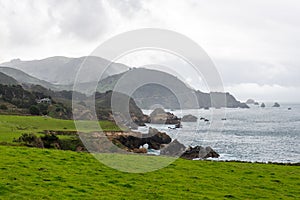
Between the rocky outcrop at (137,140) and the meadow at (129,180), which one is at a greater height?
the meadow at (129,180)

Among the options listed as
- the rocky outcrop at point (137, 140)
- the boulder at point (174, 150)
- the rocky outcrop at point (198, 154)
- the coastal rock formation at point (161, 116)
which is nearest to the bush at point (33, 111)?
the coastal rock formation at point (161, 116)

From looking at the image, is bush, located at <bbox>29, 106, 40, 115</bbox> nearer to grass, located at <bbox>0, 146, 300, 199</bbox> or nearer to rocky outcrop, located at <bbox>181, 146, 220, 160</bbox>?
rocky outcrop, located at <bbox>181, 146, 220, 160</bbox>

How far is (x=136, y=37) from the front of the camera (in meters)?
20.7

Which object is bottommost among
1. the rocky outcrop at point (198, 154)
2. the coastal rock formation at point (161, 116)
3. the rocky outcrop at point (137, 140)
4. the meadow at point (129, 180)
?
the rocky outcrop at point (198, 154)

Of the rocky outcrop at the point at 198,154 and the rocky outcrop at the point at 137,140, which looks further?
the rocky outcrop at the point at 137,140

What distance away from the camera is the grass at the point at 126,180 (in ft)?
58.3

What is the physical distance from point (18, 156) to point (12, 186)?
8.62 metres

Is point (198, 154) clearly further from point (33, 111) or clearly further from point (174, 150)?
point (33, 111)

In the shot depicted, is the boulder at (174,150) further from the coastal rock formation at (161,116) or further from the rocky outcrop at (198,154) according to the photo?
the coastal rock formation at (161,116)

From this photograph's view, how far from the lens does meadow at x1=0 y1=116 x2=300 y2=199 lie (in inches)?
701

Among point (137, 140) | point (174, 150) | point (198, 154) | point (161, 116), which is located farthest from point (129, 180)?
point (161, 116)

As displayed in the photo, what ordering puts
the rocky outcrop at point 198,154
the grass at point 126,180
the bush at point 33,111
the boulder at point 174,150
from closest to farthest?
the grass at point 126,180 → the rocky outcrop at point 198,154 → the boulder at point 174,150 → the bush at point 33,111

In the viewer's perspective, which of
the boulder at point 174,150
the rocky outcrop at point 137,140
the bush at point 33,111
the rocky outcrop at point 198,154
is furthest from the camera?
the bush at point 33,111

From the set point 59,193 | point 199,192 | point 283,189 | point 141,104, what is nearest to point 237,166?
point 283,189
